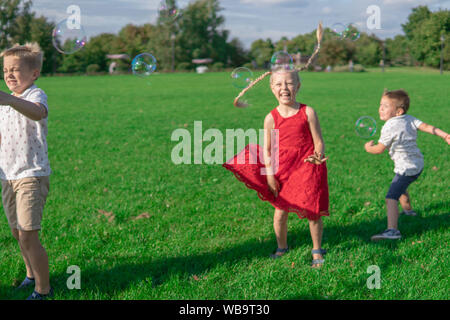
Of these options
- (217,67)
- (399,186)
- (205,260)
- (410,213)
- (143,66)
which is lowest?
(205,260)

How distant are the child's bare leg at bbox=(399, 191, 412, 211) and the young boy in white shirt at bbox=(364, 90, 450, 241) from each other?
24.9 inches

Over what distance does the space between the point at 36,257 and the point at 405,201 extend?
13.8 ft

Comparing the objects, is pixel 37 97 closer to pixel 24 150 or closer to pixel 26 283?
pixel 24 150

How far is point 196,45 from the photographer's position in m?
78.0

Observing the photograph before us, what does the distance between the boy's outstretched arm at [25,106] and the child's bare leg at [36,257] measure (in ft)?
3.00

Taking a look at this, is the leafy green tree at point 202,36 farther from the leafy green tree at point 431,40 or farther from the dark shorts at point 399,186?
the dark shorts at point 399,186

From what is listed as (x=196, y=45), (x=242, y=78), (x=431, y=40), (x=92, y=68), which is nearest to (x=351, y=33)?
(x=242, y=78)

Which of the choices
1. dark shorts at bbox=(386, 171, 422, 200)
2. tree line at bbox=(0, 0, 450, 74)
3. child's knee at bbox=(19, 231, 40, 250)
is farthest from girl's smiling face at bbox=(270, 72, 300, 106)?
tree line at bbox=(0, 0, 450, 74)

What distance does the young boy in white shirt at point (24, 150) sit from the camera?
312cm

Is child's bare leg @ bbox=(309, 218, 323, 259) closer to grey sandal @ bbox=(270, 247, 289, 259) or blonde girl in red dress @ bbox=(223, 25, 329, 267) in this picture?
blonde girl in red dress @ bbox=(223, 25, 329, 267)

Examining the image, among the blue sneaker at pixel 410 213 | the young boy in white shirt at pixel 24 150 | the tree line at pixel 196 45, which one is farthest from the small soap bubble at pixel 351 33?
the tree line at pixel 196 45
